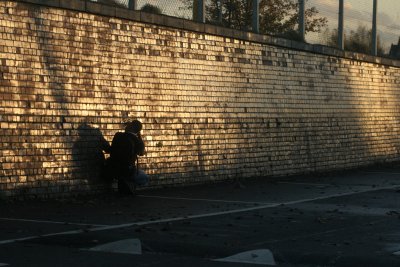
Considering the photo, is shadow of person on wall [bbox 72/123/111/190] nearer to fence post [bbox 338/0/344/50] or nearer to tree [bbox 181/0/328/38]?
tree [bbox 181/0/328/38]

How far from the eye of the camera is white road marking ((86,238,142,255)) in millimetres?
10352

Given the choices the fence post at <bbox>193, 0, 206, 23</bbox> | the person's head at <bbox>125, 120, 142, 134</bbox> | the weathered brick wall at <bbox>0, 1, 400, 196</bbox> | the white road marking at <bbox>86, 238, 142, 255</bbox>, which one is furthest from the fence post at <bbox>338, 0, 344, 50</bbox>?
the white road marking at <bbox>86, 238, 142, 255</bbox>

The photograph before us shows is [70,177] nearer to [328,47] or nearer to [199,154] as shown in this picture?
[199,154]

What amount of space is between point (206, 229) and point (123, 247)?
218 centimetres

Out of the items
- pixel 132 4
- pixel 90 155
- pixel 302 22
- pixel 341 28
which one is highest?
pixel 341 28

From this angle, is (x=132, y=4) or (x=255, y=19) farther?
(x=255, y=19)

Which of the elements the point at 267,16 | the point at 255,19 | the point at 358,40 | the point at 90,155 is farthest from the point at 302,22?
the point at 90,155

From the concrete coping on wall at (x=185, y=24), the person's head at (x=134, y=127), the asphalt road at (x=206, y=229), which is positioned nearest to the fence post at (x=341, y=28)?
the concrete coping on wall at (x=185, y=24)

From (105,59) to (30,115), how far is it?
7.78 feet

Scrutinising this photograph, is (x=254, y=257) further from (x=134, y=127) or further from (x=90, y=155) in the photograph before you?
(x=134, y=127)

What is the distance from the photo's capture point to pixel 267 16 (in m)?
25.6

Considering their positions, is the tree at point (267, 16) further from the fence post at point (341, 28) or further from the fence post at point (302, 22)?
the fence post at point (341, 28)

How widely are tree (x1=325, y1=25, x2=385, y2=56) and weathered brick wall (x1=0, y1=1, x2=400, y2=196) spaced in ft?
2.44

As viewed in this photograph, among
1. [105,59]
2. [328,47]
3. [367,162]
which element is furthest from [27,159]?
[367,162]
